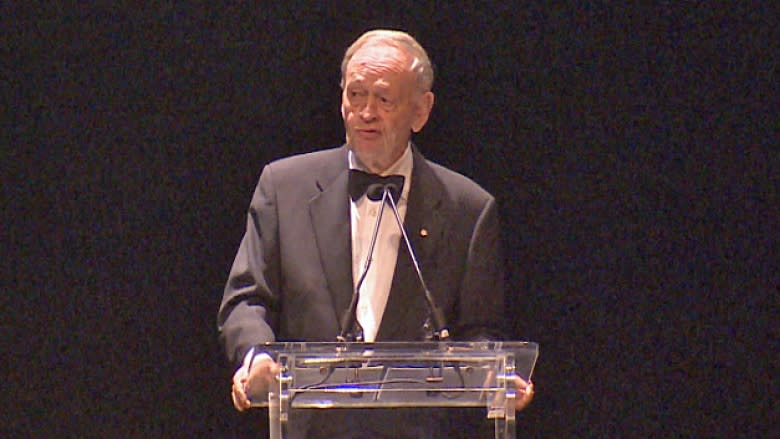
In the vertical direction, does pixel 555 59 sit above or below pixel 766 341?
above

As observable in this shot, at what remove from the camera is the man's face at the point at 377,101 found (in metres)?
3.46

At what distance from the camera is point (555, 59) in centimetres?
427

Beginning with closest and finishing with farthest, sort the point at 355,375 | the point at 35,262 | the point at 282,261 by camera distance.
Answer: the point at 355,375 → the point at 282,261 → the point at 35,262

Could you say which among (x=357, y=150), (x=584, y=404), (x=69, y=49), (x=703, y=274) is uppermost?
(x=69, y=49)

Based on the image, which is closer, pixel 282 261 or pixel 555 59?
pixel 282 261

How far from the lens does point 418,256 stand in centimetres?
347

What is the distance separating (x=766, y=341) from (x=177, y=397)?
5.88ft

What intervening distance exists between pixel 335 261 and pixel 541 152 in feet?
3.53

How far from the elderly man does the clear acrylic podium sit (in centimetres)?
73

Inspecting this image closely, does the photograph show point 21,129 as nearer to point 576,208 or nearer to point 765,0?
point 576,208

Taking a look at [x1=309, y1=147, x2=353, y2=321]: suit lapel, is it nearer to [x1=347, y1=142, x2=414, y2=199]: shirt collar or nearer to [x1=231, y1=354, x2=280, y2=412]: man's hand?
[x1=347, y1=142, x2=414, y2=199]: shirt collar

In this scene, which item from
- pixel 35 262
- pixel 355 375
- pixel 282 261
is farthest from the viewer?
pixel 35 262

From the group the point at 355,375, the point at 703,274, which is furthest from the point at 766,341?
the point at 355,375

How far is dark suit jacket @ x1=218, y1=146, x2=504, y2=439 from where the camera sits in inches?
133
